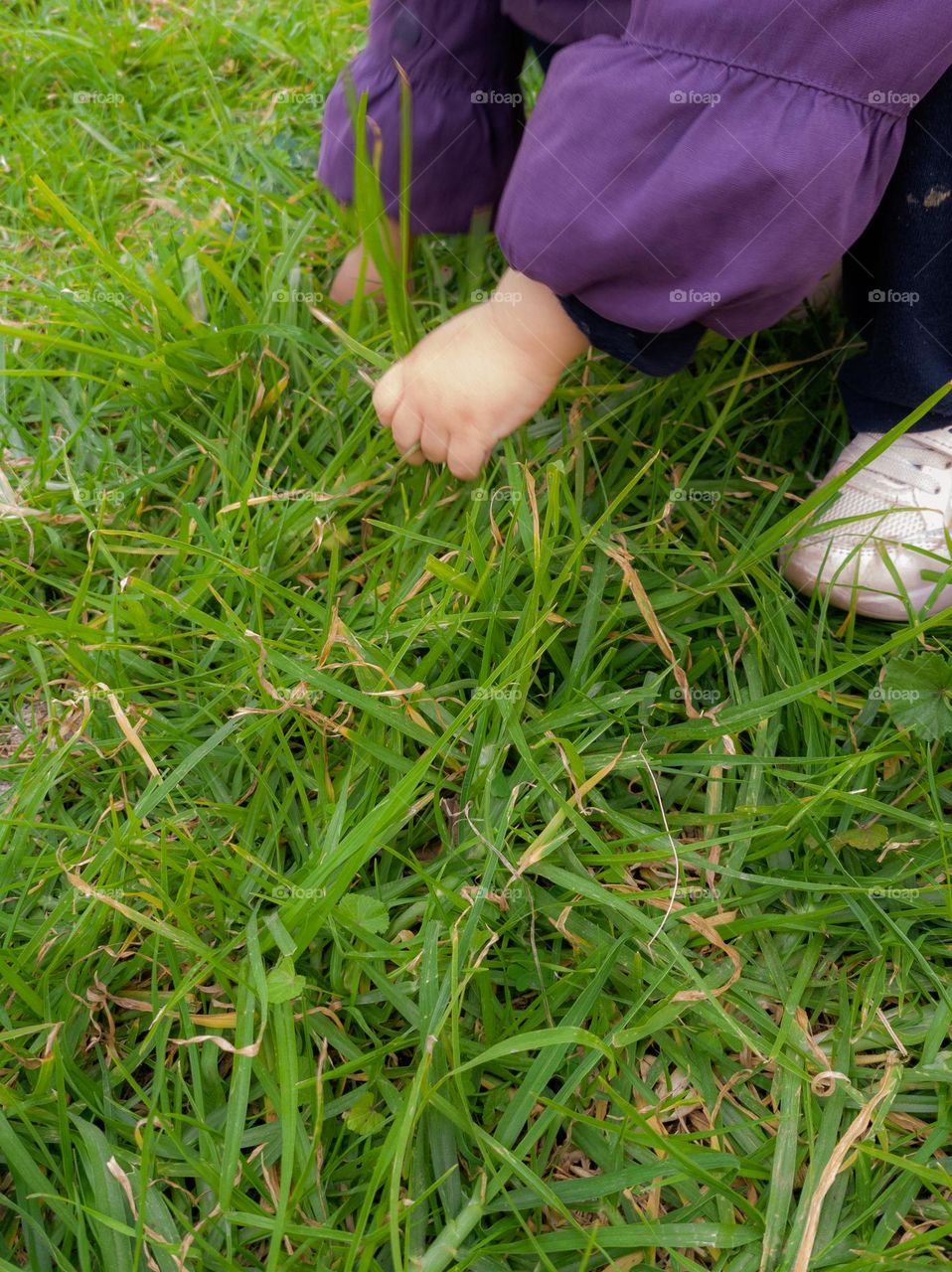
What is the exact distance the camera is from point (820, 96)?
31.2 inches

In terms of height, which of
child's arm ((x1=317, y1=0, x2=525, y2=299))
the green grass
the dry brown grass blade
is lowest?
the dry brown grass blade

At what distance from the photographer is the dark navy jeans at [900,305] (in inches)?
37.2

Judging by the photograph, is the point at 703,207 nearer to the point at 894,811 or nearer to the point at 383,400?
the point at 383,400

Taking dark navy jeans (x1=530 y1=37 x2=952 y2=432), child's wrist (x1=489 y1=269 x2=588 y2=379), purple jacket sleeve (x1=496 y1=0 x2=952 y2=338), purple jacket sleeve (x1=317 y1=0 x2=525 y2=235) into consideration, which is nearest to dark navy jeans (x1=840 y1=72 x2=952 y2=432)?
dark navy jeans (x1=530 y1=37 x2=952 y2=432)

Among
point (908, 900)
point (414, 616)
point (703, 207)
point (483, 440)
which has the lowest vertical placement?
point (908, 900)

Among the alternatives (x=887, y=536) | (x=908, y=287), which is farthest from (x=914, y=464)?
(x=908, y=287)

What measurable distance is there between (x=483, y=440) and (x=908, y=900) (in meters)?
0.61

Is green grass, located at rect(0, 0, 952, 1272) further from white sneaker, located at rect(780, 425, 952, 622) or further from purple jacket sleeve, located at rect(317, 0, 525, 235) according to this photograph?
purple jacket sleeve, located at rect(317, 0, 525, 235)

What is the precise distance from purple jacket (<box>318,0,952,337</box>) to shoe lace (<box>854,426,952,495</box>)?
0.28 metres

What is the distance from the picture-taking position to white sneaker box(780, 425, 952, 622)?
1.03 m

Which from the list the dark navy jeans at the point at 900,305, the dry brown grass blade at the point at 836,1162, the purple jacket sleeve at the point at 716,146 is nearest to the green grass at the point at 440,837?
the dry brown grass blade at the point at 836,1162

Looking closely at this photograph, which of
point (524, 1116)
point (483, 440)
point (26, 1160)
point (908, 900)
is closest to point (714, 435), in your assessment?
point (483, 440)

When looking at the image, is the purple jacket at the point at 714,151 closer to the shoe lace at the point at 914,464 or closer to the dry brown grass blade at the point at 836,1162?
the shoe lace at the point at 914,464

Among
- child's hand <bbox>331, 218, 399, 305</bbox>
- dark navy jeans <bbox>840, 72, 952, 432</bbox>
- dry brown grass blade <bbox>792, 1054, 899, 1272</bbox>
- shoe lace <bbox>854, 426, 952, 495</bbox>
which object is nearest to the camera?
dry brown grass blade <bbox>792, 1054, 899, 1272</bbox>
